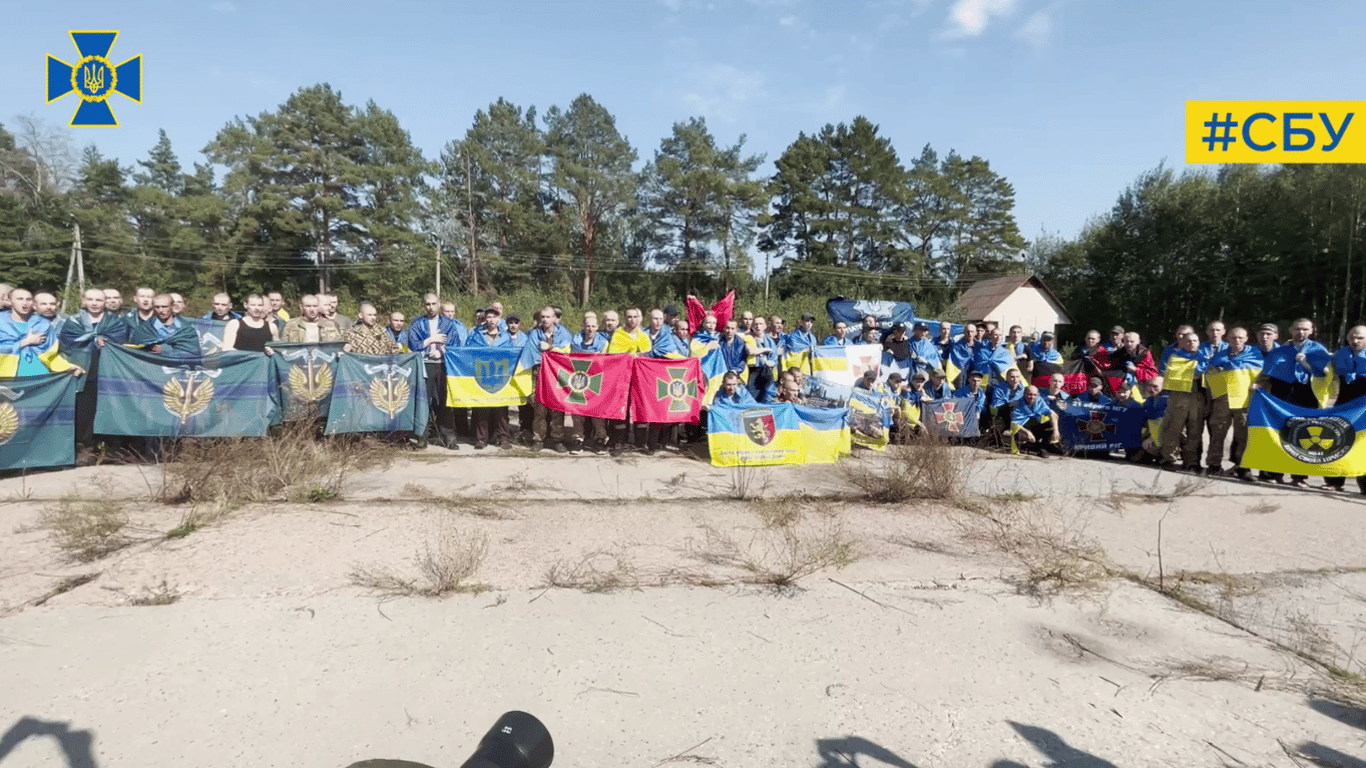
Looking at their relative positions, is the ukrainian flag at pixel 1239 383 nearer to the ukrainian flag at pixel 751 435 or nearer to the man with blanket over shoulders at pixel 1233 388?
the man with blanket over shoulders at pixel 1233 388

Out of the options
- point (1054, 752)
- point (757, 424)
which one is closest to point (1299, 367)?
point (757, 424)

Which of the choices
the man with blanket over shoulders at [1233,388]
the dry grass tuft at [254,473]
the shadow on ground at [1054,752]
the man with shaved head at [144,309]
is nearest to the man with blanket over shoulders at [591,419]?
the dry grass tuft at [254,473]

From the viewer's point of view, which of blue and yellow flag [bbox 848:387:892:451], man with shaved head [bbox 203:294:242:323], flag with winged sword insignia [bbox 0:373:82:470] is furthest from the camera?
blue and yellow flag [bbox 848:387:892:451]

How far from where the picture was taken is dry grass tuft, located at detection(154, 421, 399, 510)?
5.98 metres

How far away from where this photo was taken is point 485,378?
921 cm

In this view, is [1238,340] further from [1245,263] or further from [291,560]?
[1245,263]

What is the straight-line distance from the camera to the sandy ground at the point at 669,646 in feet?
9.73

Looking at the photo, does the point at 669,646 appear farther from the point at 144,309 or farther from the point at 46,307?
the point at 144,309

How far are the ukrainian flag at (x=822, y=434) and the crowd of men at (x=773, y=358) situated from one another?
65cm

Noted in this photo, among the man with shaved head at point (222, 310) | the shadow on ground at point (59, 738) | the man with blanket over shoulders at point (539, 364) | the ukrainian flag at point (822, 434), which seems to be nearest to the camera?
the shadow on ground at point (59, 738)

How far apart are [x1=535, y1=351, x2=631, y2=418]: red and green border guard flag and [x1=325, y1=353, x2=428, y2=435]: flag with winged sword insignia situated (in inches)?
63.9

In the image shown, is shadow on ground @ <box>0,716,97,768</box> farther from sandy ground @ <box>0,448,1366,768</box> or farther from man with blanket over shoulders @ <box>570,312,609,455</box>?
man with blanket over shoulders @ <box>570,312,609,455</box>

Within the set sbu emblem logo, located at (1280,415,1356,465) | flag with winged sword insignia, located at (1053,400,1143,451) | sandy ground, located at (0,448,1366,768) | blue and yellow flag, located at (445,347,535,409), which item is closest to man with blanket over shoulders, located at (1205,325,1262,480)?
sbu emblem logo, located at (1280,415,1356,465)

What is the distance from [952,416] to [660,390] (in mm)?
4381
